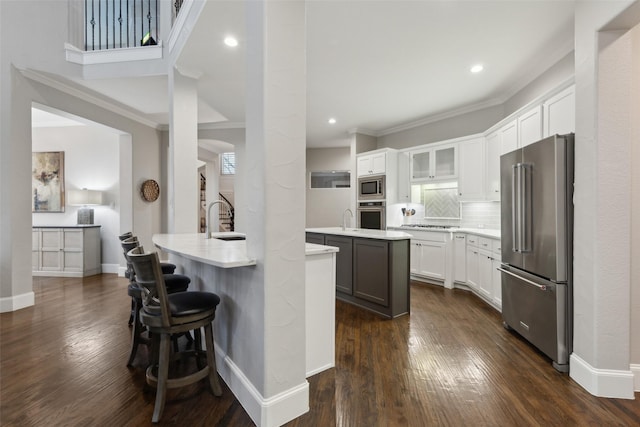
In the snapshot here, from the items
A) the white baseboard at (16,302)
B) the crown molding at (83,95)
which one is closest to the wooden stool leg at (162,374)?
the white baseboard at (16,302)

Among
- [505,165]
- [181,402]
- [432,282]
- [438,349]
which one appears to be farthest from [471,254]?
[181,402]

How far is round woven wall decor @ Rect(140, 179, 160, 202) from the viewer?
5723 mm

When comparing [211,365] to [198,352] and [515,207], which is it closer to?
[198,352]

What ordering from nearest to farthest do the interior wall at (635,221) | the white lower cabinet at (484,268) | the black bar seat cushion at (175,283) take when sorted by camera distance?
the interior wall at (635,221)
the black bar seat cushion at (175,283)
the white lower cabinet at (484,268)

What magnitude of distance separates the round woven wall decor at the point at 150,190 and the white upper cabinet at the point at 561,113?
6.25 meters

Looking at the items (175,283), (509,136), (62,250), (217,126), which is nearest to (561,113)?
(509,136)

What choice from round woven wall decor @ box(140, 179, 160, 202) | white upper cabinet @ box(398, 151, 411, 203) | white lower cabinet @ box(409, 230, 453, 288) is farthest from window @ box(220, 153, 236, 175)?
white lower cabinet @ box(409, 230, 453, 288)

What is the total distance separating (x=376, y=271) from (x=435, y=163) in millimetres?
2761

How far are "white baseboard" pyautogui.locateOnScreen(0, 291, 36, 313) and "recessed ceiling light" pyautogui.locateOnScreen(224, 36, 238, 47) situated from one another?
3943 millimetres

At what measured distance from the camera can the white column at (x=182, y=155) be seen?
360cm

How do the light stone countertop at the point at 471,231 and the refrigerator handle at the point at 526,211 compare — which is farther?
the light stone countertop at the point at 471,231

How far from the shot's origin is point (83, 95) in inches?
175

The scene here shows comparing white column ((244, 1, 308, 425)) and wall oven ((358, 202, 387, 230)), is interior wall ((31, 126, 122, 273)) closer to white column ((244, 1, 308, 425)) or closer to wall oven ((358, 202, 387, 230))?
wall oven ((358, 202, 387, 230))

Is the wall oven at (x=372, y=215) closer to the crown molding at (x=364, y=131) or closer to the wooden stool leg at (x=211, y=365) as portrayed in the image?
the crown molding at (x=364, y=131)
